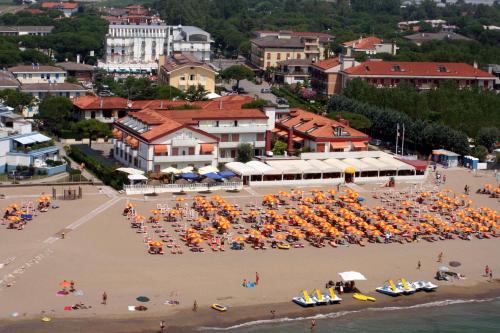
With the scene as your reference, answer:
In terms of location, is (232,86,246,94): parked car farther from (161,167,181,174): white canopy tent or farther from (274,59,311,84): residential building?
(161,167,181,174): white canopy tent

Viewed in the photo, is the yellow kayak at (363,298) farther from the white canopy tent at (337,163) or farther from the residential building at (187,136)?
the residential building at (187,136)

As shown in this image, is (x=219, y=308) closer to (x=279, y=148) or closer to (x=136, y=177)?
(x=136, y=177)

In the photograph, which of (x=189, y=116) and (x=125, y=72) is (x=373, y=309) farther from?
(x=125, y=72)

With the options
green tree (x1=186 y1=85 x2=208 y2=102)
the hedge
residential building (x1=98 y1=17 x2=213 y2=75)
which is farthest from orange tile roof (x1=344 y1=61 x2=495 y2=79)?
the hedge

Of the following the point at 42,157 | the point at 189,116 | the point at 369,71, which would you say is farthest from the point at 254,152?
the point at 369,71

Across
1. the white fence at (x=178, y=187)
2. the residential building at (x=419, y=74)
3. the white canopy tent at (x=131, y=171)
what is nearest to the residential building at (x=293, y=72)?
the residential building at (x=419, y=74)

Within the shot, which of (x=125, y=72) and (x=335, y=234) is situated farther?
(x=125, y=72)

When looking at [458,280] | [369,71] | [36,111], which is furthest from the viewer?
[369,71]
